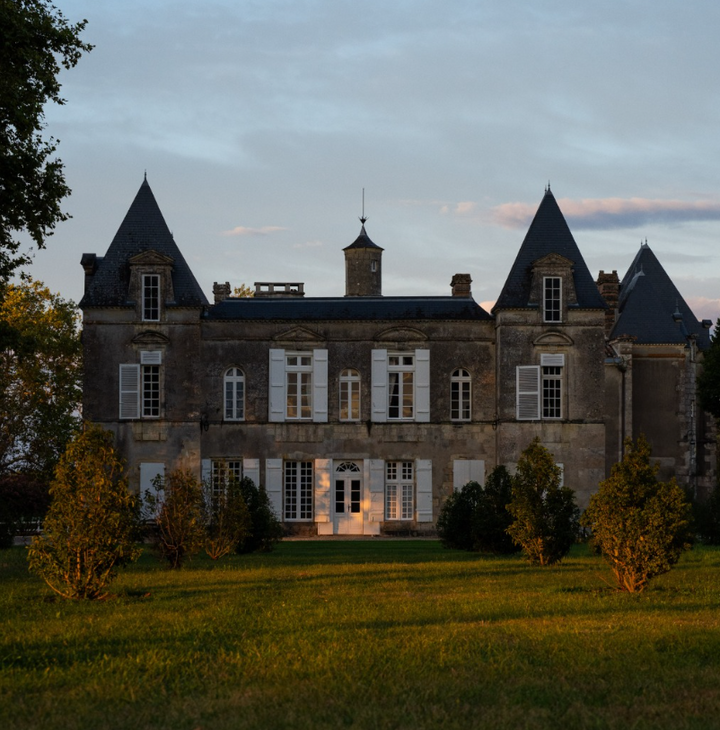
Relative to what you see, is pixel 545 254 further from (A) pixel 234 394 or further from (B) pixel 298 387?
(A) pixel 234 394

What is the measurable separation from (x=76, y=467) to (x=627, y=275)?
36705 mm

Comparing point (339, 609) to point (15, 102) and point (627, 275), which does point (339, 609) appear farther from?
point (627, 275)

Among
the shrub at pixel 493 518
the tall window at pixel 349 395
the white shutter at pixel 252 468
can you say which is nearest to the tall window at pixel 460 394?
the tall window at pixel 349 395

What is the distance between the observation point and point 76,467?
17688 mm

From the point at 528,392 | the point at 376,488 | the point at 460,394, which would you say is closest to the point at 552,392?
the point at 528,392

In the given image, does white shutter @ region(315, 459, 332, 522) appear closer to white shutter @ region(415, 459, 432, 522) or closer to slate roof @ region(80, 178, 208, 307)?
white shutter @ region(415, 459, 432, 522)

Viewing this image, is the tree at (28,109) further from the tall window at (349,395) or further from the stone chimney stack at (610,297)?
the stone chimney stack at (610,297)

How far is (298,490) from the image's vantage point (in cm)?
4181

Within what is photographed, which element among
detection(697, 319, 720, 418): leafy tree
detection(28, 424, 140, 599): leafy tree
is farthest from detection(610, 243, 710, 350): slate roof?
detection(28, 424, 140, 599): leafy tree

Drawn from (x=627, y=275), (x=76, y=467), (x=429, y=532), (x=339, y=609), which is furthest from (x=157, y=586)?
(x=627, y=275)

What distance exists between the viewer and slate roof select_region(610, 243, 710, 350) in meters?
45.3

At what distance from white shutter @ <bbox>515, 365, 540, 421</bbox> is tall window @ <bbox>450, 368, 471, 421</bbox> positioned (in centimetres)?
181

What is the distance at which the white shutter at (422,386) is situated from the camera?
4162 cm

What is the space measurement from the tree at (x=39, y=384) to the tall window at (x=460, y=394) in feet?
A: 48.7
